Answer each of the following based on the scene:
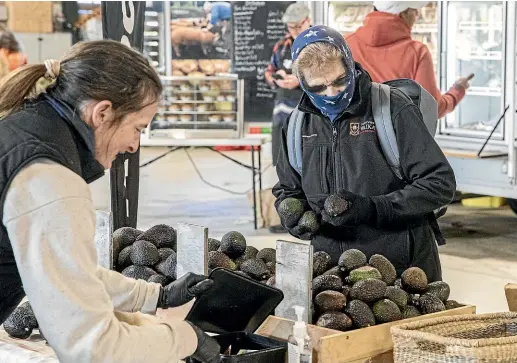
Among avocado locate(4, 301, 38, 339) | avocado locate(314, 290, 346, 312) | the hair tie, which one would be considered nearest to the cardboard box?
avocado locate(4, 301, 38, 339)

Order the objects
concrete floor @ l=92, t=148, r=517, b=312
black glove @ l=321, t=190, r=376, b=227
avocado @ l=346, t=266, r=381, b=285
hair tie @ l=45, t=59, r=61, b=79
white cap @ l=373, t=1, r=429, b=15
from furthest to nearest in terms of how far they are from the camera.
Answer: concrete floor @ l=92, t=148, r=517, b=312 < white cap @ l=373, t=1, r=429, b=15 < black glove @ l=321, t=190, r=376, b=227 < avocado @ l=346, t=266, r=381, b=285 < hair tie @ l=45, t=59, r=61, b=79

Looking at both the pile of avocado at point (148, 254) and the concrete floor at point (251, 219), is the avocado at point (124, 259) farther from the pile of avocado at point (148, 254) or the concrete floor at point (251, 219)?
the concrete floor at point (251, 219)

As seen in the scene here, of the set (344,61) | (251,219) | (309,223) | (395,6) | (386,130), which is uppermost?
(395,6)

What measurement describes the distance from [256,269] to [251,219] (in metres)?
5.88

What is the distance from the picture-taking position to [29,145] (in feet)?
5.95

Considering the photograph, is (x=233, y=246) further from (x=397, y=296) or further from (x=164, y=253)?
(x=397, y=296)

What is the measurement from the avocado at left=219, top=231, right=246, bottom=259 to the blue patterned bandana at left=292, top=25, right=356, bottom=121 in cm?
56

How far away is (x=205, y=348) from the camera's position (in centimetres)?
208

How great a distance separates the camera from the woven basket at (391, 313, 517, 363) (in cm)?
230

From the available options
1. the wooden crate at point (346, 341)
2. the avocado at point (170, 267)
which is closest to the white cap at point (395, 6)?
the avocado at point (170, 267)

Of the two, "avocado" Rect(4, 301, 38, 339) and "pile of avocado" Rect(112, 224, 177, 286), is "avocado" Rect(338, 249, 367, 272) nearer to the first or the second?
"pile of avocado" Rect(112, 224, 177, 286)

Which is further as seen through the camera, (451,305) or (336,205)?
(336,205)

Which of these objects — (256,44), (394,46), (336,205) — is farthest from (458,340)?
(256,44)

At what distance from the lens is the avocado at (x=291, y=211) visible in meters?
3.37
